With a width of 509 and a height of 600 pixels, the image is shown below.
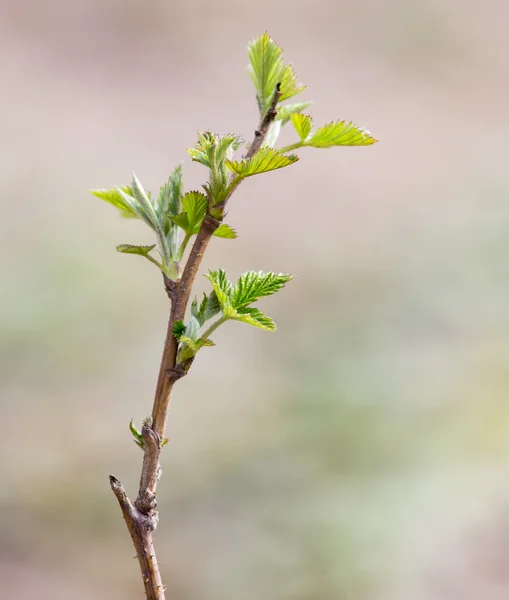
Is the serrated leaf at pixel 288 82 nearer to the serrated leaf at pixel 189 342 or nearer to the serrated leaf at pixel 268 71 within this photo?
the serrated leaf at pixel 268 71

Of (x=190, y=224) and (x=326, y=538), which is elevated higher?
(x=326, y=538)

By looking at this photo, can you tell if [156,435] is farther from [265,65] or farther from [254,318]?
[265,65]

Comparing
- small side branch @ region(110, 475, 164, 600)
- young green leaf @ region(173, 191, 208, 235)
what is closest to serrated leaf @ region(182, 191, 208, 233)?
young green leaf @ region(173, 191, 208, 235)

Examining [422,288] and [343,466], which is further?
[422,288]

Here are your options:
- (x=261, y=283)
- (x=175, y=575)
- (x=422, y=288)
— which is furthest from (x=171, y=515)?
(x=261, y=283)

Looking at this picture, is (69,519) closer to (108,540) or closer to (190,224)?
(108,540)

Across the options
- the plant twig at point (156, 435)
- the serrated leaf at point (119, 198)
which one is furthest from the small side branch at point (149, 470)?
the serrated leaf at point (119, 198)
